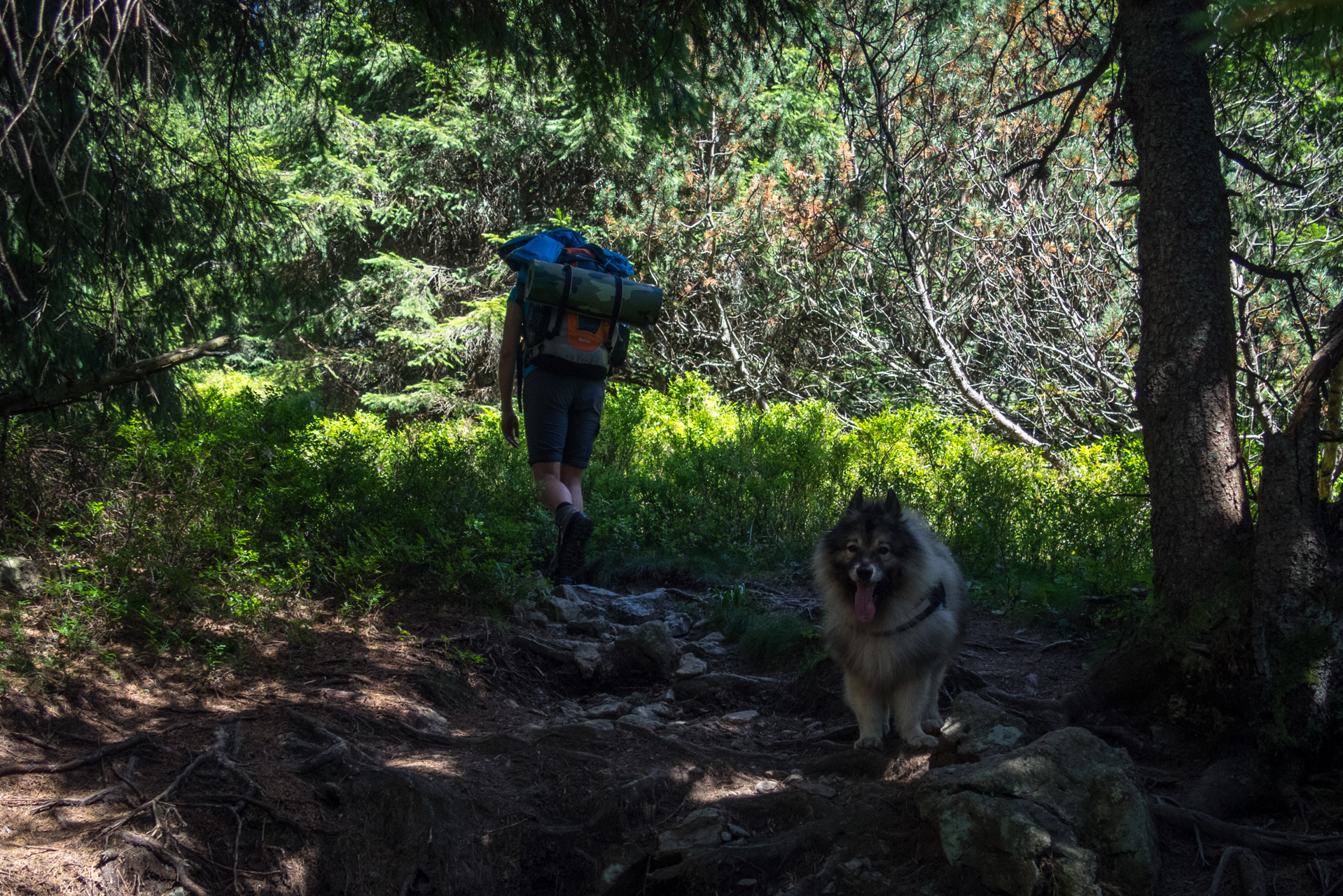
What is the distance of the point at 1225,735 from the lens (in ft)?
11.0

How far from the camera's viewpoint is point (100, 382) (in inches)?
179

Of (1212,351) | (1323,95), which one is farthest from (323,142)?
(1323,95)

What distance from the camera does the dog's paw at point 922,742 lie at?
381cm

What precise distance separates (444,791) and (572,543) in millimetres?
2464

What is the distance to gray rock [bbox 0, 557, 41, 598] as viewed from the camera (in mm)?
4184

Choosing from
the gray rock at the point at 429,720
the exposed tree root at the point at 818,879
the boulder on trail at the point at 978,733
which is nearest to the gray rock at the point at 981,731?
the boulder on trail at the point at 978,733

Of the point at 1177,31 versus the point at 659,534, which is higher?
the point at 1177,31

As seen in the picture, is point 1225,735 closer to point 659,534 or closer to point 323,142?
point 659,534

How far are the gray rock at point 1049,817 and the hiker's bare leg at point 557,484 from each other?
3343 millimetres

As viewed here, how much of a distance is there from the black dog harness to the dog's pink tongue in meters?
0.08

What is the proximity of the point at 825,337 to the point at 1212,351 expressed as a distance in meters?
10.6

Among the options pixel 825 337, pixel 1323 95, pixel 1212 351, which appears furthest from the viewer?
pixel 825 337

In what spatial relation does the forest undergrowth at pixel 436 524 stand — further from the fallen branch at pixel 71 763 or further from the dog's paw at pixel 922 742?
the dog's paw at pixel 922 742

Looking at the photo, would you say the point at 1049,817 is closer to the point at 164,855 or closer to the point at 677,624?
the point at 164,855
